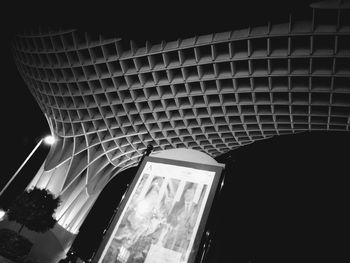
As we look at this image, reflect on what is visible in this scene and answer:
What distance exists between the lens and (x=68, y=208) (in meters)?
30.8

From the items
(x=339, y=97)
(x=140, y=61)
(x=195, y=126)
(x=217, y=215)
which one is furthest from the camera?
(x=195, y=126)

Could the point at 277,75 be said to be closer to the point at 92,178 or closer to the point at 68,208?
the point at 92,178

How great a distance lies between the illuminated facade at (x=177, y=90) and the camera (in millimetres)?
13782

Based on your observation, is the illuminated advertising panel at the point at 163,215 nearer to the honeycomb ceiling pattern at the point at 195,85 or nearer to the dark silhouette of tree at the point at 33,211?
the honeycomb ceiling pattern at the point at 195,85

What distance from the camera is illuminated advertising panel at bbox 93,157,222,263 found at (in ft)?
7.86

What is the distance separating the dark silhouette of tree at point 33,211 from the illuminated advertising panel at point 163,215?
65.6 feet

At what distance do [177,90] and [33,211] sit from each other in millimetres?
16007

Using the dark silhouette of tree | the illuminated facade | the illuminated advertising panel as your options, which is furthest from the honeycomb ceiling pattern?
the illuminated advertising panel

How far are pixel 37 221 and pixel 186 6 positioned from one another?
782 inches

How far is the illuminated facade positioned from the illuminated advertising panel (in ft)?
39.8

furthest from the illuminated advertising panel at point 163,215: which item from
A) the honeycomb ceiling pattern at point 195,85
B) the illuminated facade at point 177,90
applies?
the honeycomb ceiling pattern at point 195,85

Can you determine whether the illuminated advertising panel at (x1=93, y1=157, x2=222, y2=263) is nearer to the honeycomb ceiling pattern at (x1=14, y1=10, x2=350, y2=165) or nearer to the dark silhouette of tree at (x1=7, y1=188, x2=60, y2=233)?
the honeycomb ceiling pattern at (x1=14, y1=10, x2=350, y2=165)

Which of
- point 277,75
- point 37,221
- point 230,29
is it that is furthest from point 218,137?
point 37,221

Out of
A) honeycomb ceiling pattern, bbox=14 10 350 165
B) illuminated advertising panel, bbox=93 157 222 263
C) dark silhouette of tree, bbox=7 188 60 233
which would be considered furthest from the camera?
dark silhouette of tree, bbox=7 188 60 233
